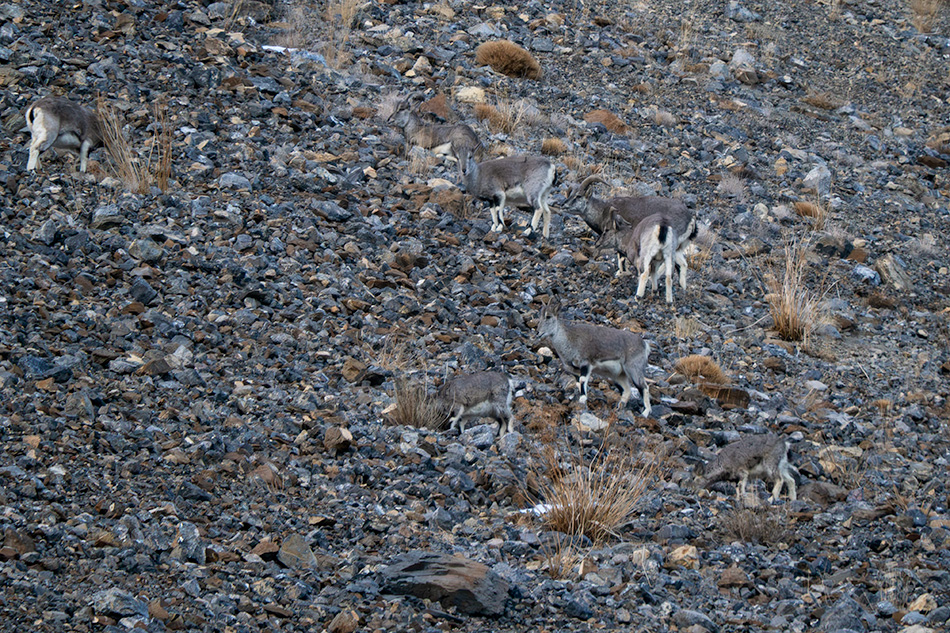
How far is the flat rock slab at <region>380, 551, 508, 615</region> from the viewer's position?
571 centimetres

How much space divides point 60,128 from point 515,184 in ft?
18.2

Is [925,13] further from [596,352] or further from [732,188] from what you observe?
[596,352]

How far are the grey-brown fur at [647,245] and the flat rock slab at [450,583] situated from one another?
22.1 feet

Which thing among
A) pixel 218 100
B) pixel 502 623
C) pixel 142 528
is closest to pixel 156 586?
pixel 142 528

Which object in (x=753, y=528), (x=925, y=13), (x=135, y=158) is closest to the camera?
(x=753, y=528)

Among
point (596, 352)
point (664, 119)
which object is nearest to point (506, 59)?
point (664, 119)

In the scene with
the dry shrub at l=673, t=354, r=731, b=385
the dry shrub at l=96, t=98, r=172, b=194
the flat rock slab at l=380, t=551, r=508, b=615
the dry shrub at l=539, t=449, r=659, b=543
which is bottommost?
the dry shrub at l=673, t=354, r=731, b=385

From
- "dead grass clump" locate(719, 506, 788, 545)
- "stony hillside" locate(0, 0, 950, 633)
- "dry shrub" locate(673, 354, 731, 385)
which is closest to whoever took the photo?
"stony hillside" locate(0, 0, 950, 633)

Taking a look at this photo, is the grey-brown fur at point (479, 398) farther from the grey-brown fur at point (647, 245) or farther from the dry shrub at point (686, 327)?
the grey-brown fur at point (647, 245)

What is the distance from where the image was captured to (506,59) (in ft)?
59.7

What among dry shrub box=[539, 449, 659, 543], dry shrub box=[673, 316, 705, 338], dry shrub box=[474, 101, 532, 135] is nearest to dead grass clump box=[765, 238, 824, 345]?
dry shrub box=[673, 316, 705, 338]

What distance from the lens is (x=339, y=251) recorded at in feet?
36.9

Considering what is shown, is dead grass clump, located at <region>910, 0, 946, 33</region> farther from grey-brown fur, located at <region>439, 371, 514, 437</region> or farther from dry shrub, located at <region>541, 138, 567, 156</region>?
grey-brown fur, located at <region>439, 371, 514, 437</region>

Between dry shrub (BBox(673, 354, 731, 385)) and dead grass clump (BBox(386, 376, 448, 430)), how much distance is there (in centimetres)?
334
